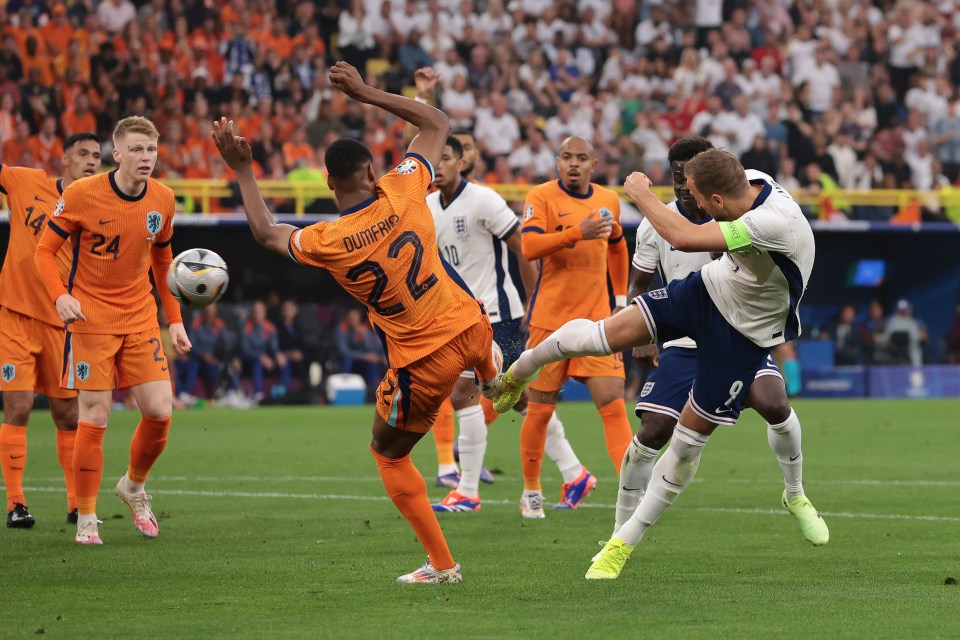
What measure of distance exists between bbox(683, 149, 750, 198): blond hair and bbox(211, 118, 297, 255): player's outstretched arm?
1.98 m

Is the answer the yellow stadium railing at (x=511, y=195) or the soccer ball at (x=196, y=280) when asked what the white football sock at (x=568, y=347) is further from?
the yellow stadium railing at (x=511, y=195)

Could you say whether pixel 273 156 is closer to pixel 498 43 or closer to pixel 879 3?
pixel 498 43

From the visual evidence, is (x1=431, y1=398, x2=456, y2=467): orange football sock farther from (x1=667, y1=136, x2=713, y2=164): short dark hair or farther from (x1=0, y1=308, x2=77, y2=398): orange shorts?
(x1=667, y1=136, x2=713, y2=164): short dark hair

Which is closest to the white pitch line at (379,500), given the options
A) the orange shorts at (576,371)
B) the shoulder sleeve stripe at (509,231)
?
the orange shorts at (576,371)

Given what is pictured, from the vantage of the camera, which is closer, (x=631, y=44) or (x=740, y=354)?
(x=740, y=354)

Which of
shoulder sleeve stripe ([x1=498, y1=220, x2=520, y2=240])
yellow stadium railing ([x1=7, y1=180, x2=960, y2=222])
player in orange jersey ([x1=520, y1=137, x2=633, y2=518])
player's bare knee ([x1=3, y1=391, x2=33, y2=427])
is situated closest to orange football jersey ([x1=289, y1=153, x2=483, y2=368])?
player in orange jersey ([x1=520, y1=137, x2=633, y2=518])

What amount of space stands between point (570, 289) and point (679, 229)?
3.66 meters

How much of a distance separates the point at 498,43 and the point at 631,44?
321cm

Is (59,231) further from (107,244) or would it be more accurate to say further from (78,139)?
(78,139)

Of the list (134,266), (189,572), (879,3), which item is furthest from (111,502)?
(879,3)

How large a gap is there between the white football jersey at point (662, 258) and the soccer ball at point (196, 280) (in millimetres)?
2705

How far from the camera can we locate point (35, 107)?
70.2 ft

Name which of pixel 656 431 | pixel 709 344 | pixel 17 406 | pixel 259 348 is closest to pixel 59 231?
pixel 17 406

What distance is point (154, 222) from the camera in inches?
334
